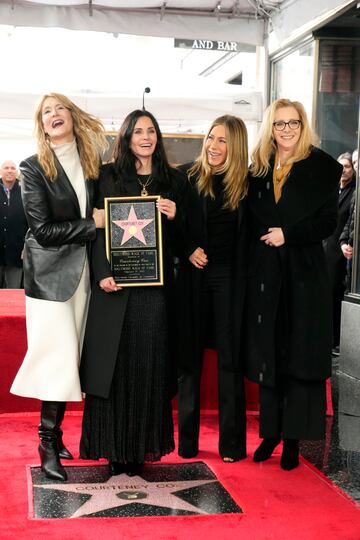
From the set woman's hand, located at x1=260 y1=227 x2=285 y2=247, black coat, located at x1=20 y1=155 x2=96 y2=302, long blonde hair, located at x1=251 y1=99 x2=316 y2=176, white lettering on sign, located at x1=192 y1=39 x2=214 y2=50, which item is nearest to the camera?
black coat, located at x1=20 y1=155 x2=96 y2=302

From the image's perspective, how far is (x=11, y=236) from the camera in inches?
362

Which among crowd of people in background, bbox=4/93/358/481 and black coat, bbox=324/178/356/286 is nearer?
crowd of people in background, bbox=4/93/358/481

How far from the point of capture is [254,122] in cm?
945

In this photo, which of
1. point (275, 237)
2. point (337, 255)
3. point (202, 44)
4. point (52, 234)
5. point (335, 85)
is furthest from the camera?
point (202, 44)

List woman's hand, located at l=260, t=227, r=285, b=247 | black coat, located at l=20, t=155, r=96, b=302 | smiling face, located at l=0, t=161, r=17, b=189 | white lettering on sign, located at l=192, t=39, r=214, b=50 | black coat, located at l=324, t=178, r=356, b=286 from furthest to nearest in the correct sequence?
smiling face, located at l=0, t=161, r=17, b=189 < white lettering on sign, located at l=192, t=39, r=214, b=50 < black coat, located at l=324, t=178, r=356, b=286 < woman's hand, located at l=260, t=227, r=285, b=247 < black coat, located at l=20, t=155, r=96, b=302

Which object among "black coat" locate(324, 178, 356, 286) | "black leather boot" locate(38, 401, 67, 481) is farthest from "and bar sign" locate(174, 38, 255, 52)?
"black leather boot" locate(38, 401, 67, 481)

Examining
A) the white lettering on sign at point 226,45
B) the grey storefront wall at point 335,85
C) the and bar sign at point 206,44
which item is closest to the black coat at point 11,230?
the and bar sign at point 206,44

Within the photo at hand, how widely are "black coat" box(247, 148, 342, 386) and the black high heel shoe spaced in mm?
736

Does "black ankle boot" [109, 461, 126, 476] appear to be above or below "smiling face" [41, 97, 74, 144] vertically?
below

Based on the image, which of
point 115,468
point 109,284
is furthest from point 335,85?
point 115,468

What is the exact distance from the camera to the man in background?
9.20 m

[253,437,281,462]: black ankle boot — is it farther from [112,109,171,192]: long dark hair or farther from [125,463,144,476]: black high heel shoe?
[112,109,171,192]: long dark hair

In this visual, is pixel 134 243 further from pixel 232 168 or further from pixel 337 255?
pixel 337 255

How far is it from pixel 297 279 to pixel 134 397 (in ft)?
3.33
